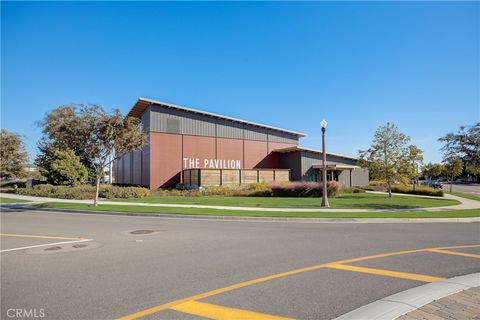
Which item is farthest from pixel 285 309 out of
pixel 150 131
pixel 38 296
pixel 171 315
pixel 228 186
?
pixel 150 131

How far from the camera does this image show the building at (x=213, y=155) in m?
35.8

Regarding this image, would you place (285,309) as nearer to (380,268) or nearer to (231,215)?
(380,268)

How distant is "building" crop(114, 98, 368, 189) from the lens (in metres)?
35.8

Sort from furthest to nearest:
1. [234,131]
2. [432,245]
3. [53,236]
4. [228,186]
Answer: [234,131]
[228,186]
[53,236]
[432,245]

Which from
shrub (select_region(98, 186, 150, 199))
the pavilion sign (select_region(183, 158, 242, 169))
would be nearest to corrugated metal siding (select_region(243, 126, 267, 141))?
the pavilion sign (select_region(183, 158, 242, 169))

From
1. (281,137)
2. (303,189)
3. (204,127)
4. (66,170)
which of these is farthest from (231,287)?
(281,137)

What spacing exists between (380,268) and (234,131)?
3609 centimetres

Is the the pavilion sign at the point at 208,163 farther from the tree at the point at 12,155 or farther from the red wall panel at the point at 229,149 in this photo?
the tree at the point at 12,155

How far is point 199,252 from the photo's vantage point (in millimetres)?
7965

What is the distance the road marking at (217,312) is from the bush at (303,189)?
84.0 ft

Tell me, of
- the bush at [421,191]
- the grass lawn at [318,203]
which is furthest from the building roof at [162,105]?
the bush at [421,191]

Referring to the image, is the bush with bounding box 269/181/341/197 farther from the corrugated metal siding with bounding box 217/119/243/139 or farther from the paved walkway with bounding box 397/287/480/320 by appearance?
the paved walkway with bounding box 397/287/480/320

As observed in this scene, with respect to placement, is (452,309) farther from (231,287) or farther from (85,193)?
(85,193)

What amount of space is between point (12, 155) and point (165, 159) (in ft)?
55.6
